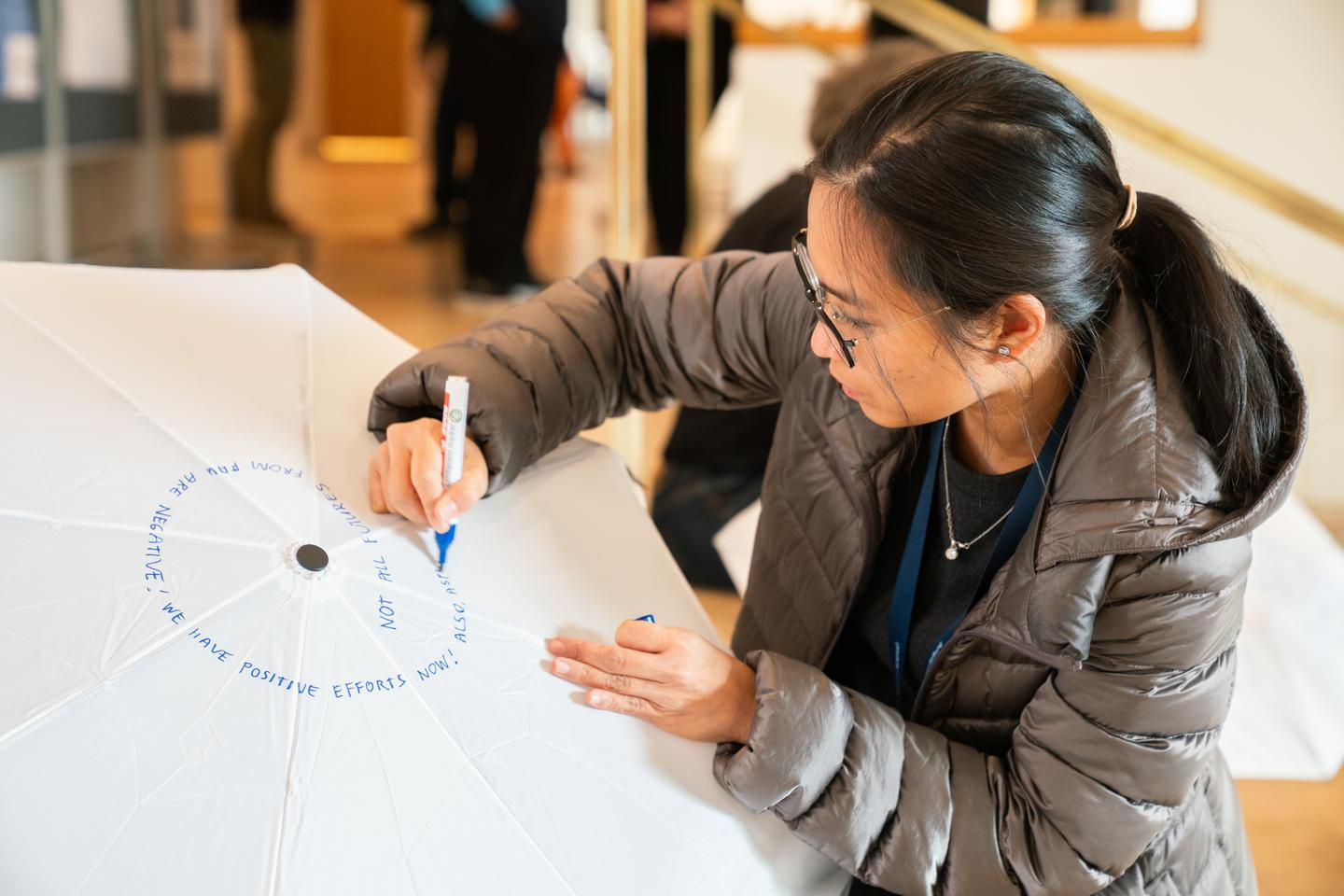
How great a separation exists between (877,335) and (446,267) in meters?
4.08

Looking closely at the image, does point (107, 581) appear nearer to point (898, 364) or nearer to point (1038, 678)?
point (898, 364)

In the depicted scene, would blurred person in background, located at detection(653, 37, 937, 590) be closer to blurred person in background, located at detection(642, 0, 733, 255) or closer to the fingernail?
the fingernail

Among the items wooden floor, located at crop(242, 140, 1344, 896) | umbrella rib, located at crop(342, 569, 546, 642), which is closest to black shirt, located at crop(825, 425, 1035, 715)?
umbrella rib, located at crop(342, 569, 546, 642)

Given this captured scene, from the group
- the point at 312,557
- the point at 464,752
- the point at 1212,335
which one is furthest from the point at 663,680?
the point at 1212,335

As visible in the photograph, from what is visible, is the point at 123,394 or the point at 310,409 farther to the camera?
the point at 310,409

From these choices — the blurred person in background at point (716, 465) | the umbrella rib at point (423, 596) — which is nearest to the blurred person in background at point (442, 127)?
the blurred person in background at point (716, 465)

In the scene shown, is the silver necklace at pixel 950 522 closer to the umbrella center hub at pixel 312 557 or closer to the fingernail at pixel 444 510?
the fingernail at pixel 444 510

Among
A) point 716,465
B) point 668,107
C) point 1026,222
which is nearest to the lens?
point 1026,222

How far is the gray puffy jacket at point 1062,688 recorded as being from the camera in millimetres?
984

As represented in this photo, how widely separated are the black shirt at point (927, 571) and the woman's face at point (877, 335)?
13 cm

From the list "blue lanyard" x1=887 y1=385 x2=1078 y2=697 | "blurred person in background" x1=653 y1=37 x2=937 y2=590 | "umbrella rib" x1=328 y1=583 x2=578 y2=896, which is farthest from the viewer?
"blurred person in background" x1=653 y1=37 x2=937 y2=590

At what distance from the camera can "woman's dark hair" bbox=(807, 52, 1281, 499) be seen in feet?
3.11

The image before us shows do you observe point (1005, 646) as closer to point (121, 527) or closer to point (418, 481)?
point (418, 481)

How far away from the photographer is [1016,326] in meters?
1.03
